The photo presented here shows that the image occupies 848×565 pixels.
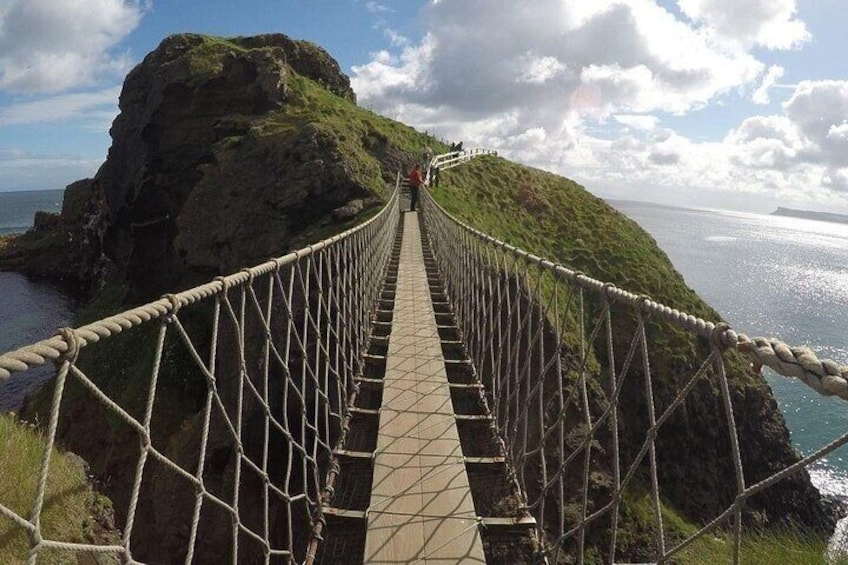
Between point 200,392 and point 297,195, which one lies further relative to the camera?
point 297,195

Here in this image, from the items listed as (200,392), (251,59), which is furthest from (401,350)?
(251,59)

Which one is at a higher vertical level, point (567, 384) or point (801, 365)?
point (801, 365)

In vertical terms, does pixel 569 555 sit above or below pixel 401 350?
below

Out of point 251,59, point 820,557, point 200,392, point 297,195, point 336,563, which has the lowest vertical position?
point 200,392

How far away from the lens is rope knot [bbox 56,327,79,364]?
1.32 meters

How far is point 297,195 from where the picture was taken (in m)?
15.5

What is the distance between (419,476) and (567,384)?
811 centimetres

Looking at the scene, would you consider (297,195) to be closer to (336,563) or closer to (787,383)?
(336,563)

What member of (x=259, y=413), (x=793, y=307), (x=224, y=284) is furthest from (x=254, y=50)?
(x=793, y=307)

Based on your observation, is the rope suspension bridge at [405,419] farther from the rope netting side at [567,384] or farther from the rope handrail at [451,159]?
the rope handrail at [451,159]

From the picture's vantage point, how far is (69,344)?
1343 mm

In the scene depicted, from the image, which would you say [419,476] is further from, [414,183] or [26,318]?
[26,318]

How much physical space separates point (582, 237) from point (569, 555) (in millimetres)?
14000

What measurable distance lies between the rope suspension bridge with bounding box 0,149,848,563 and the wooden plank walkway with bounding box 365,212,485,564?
0.01 meters
